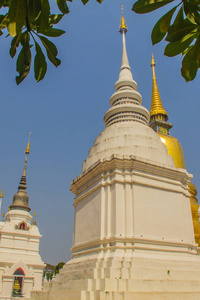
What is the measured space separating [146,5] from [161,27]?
21cm

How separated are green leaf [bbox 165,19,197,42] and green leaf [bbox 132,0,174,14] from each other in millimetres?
190

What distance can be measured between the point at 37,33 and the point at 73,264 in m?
11.7

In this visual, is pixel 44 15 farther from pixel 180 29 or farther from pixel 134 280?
pixel 134 280

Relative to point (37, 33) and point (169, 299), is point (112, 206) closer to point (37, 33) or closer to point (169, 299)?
point (169, 299)

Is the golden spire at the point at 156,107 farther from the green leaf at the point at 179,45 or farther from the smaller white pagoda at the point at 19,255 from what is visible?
the green leaf at the point at 179,45

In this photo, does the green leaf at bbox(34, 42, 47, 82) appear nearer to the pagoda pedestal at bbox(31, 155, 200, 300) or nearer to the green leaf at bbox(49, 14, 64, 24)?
the green leaf at bbox(49, 14, 64, 24)

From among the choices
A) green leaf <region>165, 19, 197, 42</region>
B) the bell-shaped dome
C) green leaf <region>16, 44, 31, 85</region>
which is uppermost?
the bell-shaped dome

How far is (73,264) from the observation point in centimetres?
1196

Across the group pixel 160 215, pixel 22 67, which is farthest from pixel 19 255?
pixel 22 67

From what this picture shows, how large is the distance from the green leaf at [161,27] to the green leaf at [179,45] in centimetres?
12

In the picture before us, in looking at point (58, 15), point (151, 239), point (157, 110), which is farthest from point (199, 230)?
point (58, 15)

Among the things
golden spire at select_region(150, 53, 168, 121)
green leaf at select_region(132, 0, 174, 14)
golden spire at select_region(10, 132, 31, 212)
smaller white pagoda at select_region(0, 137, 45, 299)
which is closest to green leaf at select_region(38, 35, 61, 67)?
green leaf at select_region(132, 0, 174, 14)

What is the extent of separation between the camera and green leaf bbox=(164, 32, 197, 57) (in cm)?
211

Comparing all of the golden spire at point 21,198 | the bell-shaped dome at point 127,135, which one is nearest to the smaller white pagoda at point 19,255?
the golden spire at point 21,198
